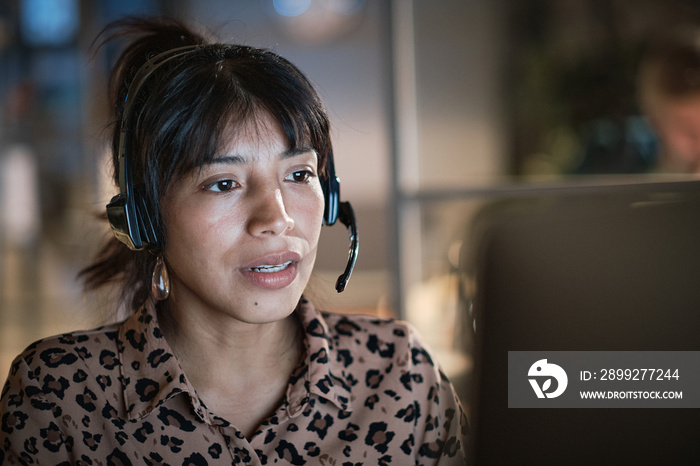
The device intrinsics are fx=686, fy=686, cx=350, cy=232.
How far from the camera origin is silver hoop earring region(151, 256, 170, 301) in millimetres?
1026

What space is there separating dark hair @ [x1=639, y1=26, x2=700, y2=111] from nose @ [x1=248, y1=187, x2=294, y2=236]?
141 centimetres

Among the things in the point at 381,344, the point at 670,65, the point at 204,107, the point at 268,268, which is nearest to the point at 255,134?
the point at 204,107

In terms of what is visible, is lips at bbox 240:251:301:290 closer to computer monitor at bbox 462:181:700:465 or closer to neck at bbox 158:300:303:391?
neck at bbox 158:300:303:391

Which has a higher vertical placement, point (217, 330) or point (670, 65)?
point (670, 65)

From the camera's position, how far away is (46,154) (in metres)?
4.17

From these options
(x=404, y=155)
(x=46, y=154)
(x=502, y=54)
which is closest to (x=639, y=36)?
(x=502, y=54)

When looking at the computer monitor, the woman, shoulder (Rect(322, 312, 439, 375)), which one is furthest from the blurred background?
the computer monitor

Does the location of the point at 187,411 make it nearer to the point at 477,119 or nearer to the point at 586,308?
the point at 586,308

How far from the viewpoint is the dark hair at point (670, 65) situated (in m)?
1.93

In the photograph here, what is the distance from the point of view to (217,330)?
1055 mm

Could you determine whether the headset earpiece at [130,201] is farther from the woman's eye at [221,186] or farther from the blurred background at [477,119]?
the blurred background at [477,119]
